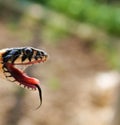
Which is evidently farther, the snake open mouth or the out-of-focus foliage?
the out-of-focus foliage

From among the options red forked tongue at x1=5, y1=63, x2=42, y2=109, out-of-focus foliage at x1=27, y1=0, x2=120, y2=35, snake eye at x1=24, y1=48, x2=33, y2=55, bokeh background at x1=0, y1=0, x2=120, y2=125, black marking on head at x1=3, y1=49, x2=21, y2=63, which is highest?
out-of-focus foliage at x1=27, y1=0, x2=120, y2=35

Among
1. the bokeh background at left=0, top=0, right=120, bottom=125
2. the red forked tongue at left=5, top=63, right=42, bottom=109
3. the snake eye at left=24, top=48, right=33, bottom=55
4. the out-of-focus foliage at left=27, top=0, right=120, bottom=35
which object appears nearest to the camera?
the red forked tongue at left=5, top=63, right=42, bottom=109

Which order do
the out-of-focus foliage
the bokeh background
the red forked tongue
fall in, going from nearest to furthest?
the red forked tongue < the bokeh background < the out-of-focus foliage

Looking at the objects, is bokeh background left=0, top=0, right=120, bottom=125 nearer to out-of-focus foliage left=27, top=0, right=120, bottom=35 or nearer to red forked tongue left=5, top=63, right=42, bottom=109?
out-of-focus foliage left=27, top=0, right=120, bottom=35

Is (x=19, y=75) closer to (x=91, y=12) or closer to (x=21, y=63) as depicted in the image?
(x=21, y=63)

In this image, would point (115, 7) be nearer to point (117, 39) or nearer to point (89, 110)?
point (117, 39)

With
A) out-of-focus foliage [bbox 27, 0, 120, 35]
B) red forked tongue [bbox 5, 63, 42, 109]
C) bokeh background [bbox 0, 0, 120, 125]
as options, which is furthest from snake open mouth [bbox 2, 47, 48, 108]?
out-of-focus foliage [bbox 27, 0, 120, 35]
